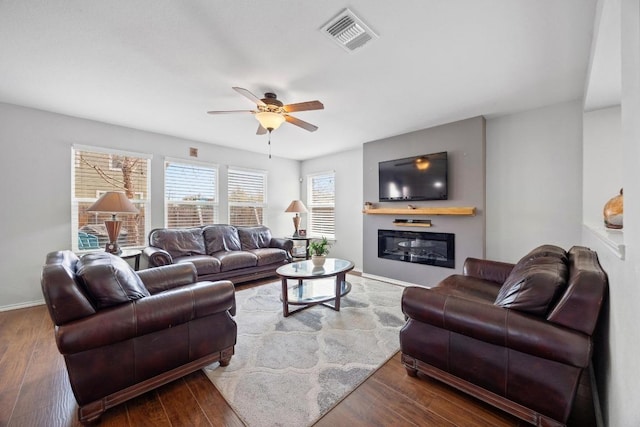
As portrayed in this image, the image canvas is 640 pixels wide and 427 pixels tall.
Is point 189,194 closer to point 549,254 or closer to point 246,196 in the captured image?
point 246,196

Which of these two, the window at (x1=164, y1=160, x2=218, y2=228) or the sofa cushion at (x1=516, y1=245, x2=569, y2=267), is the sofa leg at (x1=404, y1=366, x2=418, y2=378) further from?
the window at (x1=164, y1=160, x2=218, y2=228)

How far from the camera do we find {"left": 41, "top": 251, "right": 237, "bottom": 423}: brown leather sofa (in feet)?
4.49

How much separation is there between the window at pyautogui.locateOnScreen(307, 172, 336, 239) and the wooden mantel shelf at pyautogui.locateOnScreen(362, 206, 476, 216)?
4.03 feet

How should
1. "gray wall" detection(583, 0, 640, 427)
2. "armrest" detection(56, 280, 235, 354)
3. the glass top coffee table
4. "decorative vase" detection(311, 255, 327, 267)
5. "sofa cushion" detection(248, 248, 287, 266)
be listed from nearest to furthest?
"gray wall" detection(583, 0, 640, 427)
"armrest" detection(56, 280, 235, 354)
the glass top coffee table
"decorative vase" detection(311, 255, 327, 267)
"sofa cushion" detection(248, 248, 287, 266)

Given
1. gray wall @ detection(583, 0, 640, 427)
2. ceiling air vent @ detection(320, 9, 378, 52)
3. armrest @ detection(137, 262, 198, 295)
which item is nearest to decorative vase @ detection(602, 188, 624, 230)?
gray wall @ detection(583, 0, 640, 427)

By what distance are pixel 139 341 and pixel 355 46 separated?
2558 millimetres

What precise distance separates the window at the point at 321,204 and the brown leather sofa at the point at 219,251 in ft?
4.12

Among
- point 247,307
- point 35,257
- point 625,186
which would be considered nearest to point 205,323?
point 247,307

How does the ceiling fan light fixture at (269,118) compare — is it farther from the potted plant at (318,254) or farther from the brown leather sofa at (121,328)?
the brown leather sofa at (121,328)

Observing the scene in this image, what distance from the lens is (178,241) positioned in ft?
13.2

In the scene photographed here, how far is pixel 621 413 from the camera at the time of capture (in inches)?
38.5

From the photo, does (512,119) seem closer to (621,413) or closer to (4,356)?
(621,413)

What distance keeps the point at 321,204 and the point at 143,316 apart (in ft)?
15.1

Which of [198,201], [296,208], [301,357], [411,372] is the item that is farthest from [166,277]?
[296,208]
